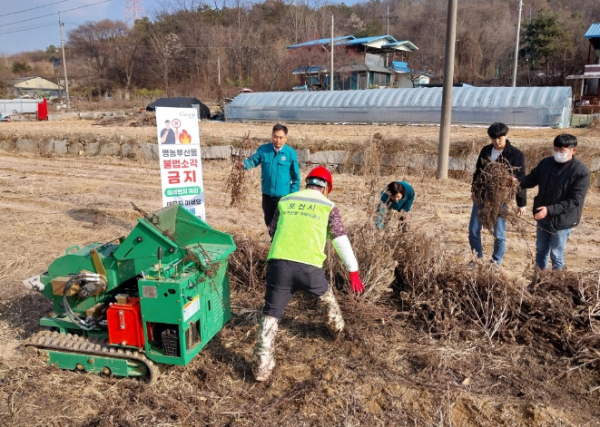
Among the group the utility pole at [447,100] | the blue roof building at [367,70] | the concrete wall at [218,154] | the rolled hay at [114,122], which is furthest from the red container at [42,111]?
the utility pole at [447,100]

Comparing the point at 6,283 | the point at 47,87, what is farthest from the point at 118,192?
the point at 47,87

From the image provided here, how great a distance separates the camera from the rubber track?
363 centimetres

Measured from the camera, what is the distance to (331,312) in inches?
154

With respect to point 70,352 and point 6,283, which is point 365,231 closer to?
point 70,352

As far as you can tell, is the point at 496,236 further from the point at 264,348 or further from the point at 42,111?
the point at 42,111

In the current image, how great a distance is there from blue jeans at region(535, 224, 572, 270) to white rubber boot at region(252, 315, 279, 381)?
107 inches

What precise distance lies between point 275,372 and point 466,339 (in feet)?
5.17

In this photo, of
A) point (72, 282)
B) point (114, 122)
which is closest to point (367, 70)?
point (114, 122)

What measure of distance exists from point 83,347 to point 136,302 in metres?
0.60

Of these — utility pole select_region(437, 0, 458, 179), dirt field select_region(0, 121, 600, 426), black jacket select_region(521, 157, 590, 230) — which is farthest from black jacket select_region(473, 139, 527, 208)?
utility pole select_region(437, 0, 458, 179)

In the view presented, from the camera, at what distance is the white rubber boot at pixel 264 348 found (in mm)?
3523

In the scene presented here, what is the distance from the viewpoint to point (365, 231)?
489 cm

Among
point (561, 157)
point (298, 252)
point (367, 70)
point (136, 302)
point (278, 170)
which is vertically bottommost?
point (136, 302)

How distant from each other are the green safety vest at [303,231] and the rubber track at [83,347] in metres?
1.22
